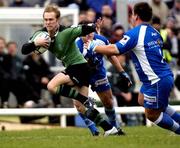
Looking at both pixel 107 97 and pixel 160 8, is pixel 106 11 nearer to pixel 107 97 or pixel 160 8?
pixel 160 8

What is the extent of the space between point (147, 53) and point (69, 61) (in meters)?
1.88

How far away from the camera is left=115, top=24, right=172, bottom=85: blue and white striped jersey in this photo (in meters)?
14.3

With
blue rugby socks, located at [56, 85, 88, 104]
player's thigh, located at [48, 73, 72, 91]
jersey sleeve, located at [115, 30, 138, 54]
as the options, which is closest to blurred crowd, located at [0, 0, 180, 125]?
player's thigh, located at [48, 73, 72, 91]

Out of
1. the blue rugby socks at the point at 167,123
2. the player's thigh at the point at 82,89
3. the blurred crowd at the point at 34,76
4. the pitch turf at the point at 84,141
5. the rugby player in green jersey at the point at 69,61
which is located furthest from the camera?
the blurred crowd at the point at 34,76

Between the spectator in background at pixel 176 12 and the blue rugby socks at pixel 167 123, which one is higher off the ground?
the blue rugby socks at pixel 167 123

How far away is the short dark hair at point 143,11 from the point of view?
47.2 feet

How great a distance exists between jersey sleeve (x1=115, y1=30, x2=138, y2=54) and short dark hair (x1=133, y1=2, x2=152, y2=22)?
36cm

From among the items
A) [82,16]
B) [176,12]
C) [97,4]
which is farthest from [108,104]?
[176,12]

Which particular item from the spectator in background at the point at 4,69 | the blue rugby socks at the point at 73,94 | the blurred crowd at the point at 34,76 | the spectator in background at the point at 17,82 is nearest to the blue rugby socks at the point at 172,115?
the blue rugby socks at the point at 73,94

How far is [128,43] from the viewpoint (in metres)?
14.2

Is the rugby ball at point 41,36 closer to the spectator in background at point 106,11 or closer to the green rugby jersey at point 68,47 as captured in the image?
the green rugby jersey at point 68,47

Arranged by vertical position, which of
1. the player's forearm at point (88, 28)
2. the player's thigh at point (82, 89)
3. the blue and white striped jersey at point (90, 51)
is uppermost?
the player's forearm at point (88, 28)

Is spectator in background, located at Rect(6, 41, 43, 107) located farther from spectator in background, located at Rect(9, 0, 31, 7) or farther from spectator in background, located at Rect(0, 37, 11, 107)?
spectator in background, located at Rect(9, 0, 31, 7)

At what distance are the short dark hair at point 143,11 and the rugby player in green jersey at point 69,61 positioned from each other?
994mm
